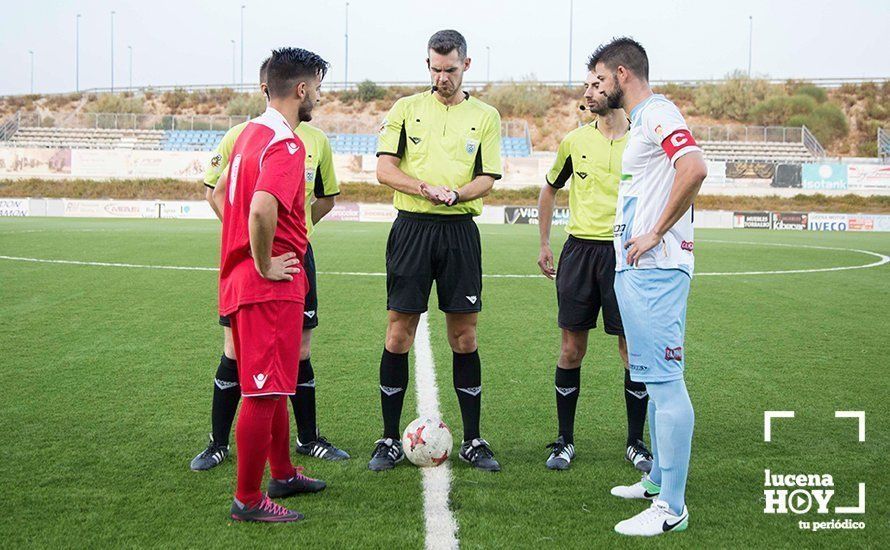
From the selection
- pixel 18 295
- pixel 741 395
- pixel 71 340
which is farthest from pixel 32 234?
pixel 741 395

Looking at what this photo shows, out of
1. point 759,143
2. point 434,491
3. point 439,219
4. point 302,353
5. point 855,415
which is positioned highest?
Answer: point 759,143

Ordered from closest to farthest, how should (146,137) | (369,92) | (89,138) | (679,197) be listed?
(679,197) → (146,137) → (89,138) → (369,92)

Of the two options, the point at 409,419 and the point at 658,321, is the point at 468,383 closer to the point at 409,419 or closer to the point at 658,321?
the point at 409,419

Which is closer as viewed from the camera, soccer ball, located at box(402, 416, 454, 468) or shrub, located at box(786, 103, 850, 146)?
soccer ball, located at box(402, 416, 454, 468)

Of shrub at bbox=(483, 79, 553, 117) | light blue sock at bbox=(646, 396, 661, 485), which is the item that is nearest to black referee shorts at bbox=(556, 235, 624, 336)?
light blue sock at bbox=(646, 396, 661, 485)

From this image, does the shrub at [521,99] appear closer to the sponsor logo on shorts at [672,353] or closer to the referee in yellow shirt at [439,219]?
the referee in yellow shirt at [439,219]

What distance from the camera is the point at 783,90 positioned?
233ft

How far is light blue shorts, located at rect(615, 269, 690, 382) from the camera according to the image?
370 centimetres

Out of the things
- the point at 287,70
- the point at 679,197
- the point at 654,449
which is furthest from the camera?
the point at 654,449

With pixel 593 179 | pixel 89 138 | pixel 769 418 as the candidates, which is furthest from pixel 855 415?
pixel 89 138

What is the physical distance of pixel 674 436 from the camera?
12.2 feet

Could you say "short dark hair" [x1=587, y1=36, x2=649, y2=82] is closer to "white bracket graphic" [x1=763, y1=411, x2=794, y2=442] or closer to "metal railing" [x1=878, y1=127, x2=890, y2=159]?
"white bracket graphic" [x1=763, y1=411, x2=794, y2=442]

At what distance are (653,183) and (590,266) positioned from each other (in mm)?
1194

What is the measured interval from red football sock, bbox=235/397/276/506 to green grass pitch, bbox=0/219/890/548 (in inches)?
6.3
